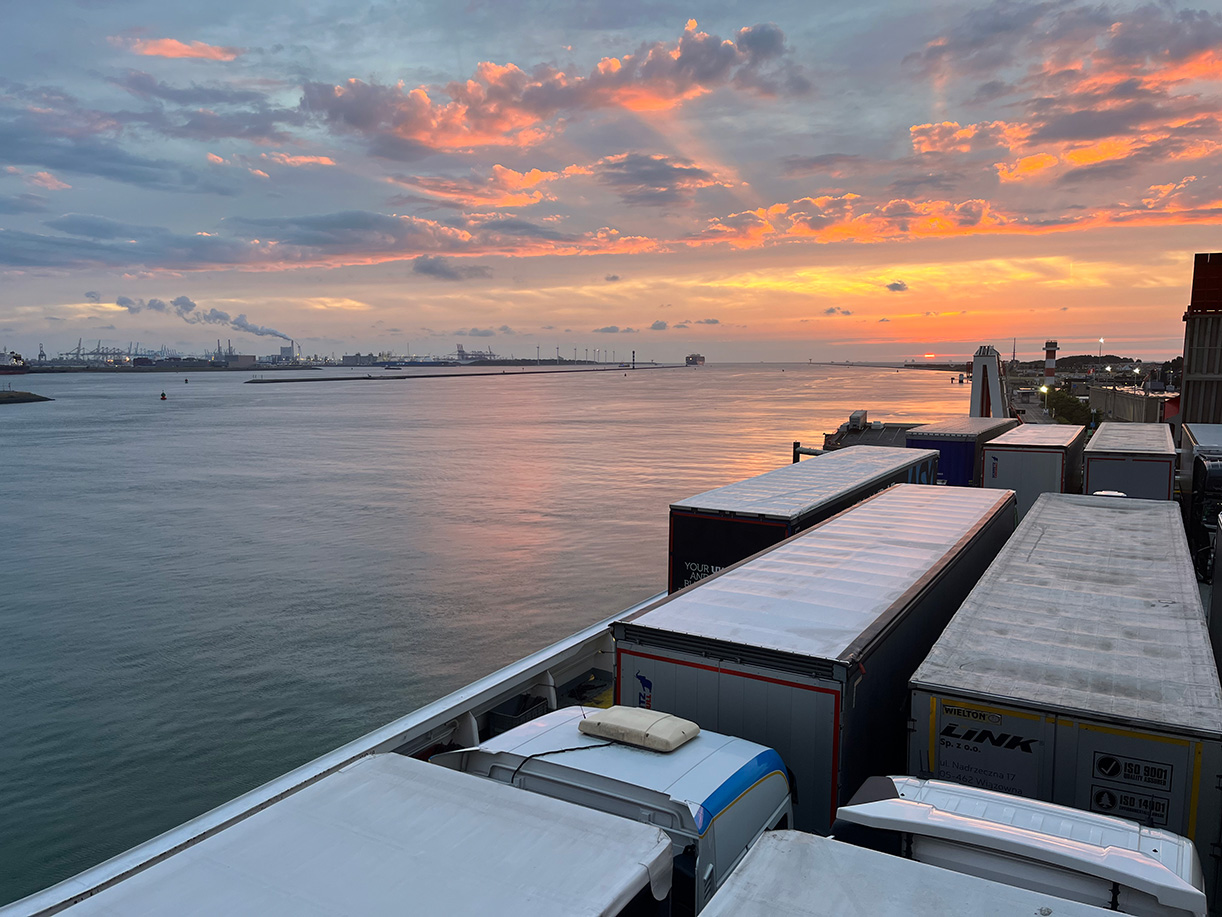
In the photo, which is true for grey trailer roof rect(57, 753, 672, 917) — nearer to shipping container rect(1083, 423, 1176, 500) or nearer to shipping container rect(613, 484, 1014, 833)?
shipping container rect(613, 484, 1014, 833)

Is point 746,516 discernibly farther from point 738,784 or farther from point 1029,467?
point 1029,467

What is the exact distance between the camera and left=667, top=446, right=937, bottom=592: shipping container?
15578 mm

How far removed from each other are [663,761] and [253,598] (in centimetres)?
2688

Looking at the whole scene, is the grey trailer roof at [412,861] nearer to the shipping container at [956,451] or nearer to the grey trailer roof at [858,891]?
the grey trailer roof at [858,891]

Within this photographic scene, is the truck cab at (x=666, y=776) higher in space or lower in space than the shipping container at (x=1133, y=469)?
lower

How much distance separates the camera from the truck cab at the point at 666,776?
595cm

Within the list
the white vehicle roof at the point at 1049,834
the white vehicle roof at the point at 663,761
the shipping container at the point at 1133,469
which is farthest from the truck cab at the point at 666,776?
the shipping container at the point at 1133,469

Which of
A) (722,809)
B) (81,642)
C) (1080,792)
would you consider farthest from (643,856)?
(81,642)

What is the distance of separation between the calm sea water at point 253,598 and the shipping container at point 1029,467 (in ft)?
45.0

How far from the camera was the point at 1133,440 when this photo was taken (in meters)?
26.1

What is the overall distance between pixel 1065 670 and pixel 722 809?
13.1ft

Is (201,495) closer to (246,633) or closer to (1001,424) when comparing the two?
(246,633)

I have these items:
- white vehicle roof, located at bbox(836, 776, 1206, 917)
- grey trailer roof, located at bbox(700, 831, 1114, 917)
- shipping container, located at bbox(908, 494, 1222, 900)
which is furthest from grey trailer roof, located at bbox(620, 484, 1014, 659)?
grey trailer roof, located at bbox(700, 831, 1114, 917)

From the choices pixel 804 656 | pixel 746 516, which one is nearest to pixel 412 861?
pixel 804 656
